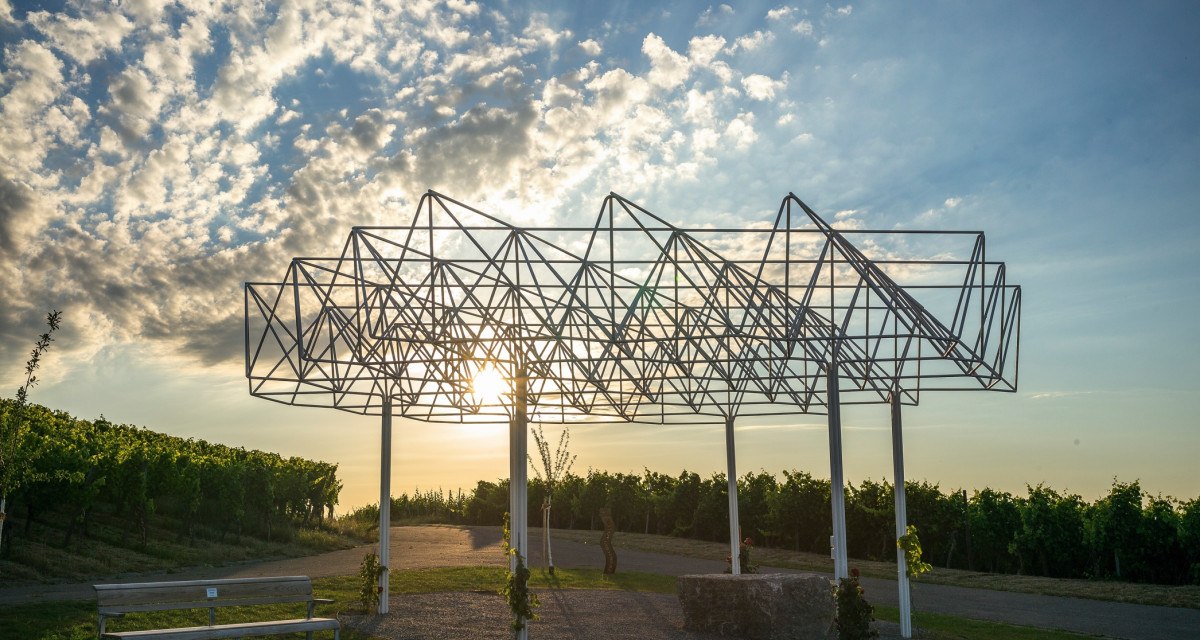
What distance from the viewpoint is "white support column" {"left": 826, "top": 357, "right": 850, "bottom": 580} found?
12.8 metres

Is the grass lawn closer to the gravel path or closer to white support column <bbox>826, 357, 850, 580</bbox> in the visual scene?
the gravel path

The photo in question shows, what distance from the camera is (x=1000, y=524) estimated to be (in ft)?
95.5

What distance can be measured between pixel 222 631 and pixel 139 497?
58.7ft

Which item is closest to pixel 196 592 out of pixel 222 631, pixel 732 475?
pixel 222 631

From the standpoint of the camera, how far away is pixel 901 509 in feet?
48.3

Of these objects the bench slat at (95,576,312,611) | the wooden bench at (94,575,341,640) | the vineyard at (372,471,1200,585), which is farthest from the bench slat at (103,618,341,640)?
the vineyard at (372,471,1200,585)

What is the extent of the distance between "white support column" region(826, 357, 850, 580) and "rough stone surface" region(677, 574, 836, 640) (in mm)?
1235

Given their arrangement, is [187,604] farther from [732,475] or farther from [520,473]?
[732,475]

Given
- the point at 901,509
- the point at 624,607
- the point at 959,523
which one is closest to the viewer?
the point at 901,509

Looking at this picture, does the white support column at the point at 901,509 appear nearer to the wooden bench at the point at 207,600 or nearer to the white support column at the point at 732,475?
the white support column at the point at 732,475

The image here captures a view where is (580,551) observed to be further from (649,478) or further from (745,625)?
(745,625)

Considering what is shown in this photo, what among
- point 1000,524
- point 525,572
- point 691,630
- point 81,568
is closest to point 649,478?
point 1000,524

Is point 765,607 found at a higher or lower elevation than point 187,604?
lower

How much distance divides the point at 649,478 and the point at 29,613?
27.9m
